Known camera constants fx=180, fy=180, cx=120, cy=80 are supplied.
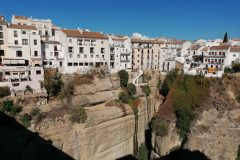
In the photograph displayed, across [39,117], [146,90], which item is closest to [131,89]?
[146,90]

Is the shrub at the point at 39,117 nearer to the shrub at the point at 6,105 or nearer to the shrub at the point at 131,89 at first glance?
the shrub at the point at 6,105

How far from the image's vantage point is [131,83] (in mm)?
33250

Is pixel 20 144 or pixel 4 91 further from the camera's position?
pixel 4 91

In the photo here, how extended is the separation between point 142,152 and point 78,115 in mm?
12229

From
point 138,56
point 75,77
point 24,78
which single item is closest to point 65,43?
point 75,77

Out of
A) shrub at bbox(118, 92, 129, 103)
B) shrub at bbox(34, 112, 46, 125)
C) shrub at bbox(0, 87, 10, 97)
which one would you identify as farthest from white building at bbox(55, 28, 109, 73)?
shrub at bbox(34, 112, 46, 125)

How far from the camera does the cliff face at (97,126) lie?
880 inches

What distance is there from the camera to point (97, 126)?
82.3 ft

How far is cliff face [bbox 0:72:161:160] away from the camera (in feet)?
73.3

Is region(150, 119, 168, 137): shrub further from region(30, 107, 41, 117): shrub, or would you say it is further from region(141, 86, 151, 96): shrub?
region(30, 107, 41, 117): shrub

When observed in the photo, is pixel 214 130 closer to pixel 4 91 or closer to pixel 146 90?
pixel 146 90

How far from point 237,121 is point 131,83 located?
17.1m

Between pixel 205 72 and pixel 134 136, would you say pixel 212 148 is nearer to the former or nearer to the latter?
pixel 134 136

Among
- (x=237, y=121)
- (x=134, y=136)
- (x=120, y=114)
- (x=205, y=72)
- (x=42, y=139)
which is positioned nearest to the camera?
(x=42, y=139)
